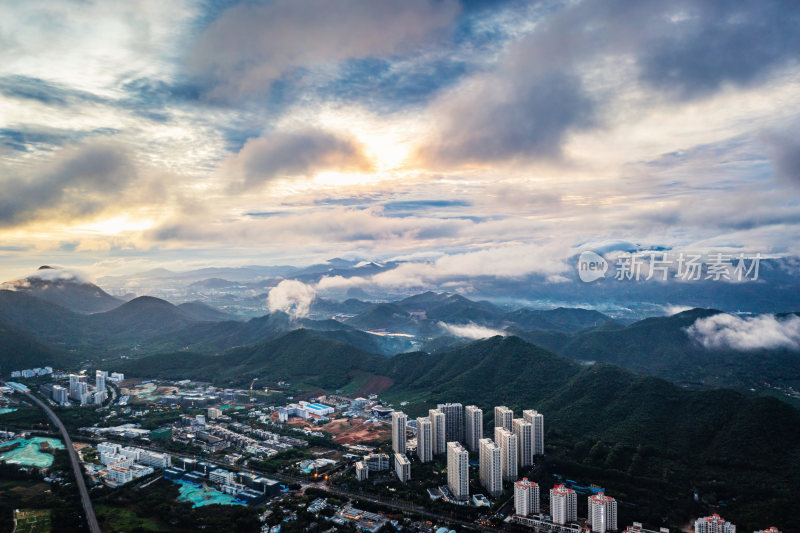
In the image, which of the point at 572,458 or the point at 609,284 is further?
the point at 609,284

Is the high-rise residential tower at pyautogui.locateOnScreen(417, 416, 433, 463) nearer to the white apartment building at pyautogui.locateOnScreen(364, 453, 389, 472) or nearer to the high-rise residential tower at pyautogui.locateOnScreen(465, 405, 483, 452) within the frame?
the white apartment building at pyautogui.locateOnScreen(364, 453, 389, 472)

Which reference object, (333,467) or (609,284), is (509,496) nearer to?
(333,467)

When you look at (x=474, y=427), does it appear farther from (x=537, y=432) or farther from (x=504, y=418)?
(x=537, y=432)

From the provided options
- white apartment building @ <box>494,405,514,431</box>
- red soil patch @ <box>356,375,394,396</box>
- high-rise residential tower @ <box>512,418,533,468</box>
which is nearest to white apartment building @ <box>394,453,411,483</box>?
high-rise residential tower @ <box>512,418,533,468</box>

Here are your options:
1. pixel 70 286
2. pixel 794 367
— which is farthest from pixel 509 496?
pixel 70 286

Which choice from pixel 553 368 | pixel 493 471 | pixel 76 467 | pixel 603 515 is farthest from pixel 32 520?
pixel 553 368

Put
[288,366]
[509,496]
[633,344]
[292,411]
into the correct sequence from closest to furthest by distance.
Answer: [509,496] → [292,411] → [288,366] → [633,344]
